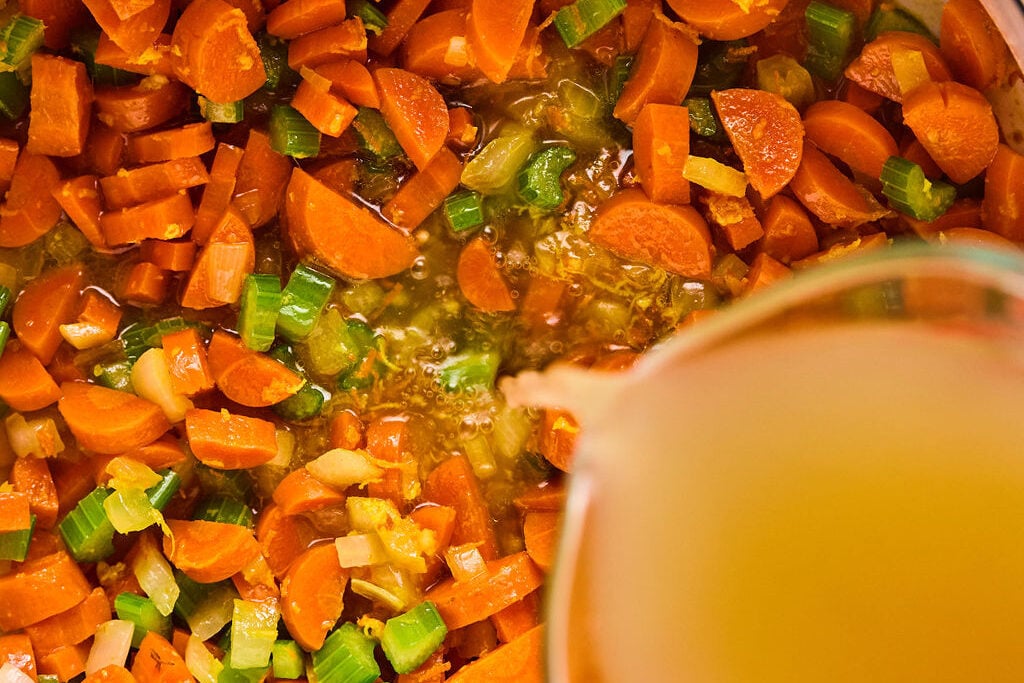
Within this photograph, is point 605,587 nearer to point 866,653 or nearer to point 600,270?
point 866,653

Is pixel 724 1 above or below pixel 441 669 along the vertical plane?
above

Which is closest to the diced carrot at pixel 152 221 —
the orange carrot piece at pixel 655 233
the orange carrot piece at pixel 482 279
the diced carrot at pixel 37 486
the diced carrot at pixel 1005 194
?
the diced carrot at pixel 37 486


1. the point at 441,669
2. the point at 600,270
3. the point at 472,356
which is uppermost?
the point at 600,270

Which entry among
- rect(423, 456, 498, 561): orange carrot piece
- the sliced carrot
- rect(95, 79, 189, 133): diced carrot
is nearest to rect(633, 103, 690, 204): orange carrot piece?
the sliced carrot

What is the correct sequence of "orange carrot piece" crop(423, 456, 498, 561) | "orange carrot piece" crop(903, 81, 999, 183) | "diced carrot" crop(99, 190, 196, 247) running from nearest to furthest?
1. "orange carrot piece" crop(903, 81, 999, 183)
2. "diced carrot" crop(99, 190, 196, 247)
3. "orange carrot piece" crop(423, 456, 498, 561)

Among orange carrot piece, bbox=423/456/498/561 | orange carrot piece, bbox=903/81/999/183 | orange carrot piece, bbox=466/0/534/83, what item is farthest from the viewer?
orange carrot piece, bbox=423/456/498/561

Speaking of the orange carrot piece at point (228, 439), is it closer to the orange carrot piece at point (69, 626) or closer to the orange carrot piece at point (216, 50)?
the orange carrot piece at point (69, 626)

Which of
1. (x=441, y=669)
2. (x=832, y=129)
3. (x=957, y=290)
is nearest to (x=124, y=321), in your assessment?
Answer: (x=441, y=669)

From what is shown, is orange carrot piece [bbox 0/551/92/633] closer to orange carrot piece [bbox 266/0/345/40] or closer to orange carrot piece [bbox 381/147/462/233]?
orange carrot piece [bbox 381/147/462/233]
